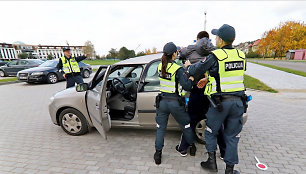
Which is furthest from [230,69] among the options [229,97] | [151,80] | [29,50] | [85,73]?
[29,50]

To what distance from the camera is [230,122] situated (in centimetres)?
193

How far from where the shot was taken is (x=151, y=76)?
295cm

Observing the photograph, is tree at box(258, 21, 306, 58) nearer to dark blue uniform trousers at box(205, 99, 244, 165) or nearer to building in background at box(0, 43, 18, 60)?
dark blue uniform trousers at box(205, 99, 244, 165)

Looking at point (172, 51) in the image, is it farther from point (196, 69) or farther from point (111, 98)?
point (111, 98)

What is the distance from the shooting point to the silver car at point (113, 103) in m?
2.72

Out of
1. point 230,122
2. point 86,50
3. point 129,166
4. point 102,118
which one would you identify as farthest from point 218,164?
point 86,50

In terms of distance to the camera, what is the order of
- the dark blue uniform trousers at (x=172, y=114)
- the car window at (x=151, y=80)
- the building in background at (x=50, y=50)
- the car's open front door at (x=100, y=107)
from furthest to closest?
the building in background at (x=50, y=50) → the car window at (x=151, y=80) → the car's open front door at (x=100, y=107) → the dark blue uniform trousers at (x=172, y=114)

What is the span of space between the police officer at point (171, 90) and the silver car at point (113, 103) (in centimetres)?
46

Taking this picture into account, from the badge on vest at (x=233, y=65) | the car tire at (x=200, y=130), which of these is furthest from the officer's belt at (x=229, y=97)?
the car tire at (x=200, y=130)

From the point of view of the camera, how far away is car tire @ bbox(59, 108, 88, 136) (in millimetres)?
3160

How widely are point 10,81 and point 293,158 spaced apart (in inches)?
577

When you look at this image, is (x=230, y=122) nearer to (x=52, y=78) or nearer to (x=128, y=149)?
(x=128, y=149)

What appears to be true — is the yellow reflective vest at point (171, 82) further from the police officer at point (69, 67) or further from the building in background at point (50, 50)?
the building in background at point (50, 50)

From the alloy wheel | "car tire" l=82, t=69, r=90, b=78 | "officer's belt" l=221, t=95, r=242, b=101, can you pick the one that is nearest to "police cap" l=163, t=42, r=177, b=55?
"officer's belt" l=221, t=95, r=242, b=101
